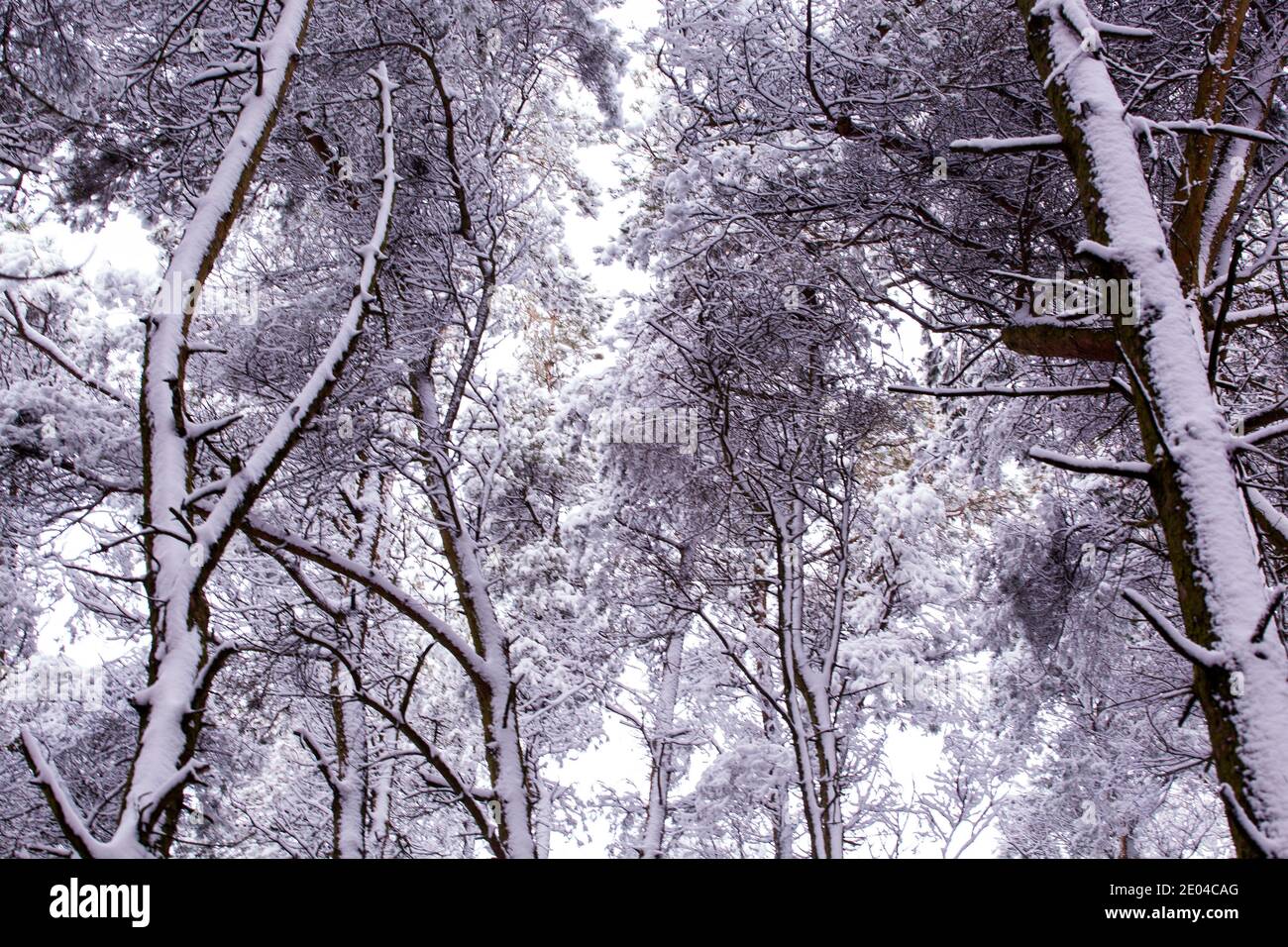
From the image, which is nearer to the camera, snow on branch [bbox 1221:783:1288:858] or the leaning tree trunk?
snow on branch [bbox 1221:783:1288:858]

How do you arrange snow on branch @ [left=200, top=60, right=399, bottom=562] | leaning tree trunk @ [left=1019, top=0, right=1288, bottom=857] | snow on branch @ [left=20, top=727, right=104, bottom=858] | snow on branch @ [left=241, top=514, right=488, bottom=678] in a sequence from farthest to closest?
snow on branch @ [left=241, top=514, right=488, bottom=678], snow on branch @ [left=200, top=60, right=399, bottom=562], leaning tree trunk @ [left=1019, top=0, right=1288, bottom=857], snow on branch @ [left=20, top=727, right=104, bottom=858]

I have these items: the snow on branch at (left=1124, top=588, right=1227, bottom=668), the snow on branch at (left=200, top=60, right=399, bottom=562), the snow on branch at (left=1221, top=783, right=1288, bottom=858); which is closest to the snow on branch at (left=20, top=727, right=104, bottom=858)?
the snow on branch at (left=200, top=60, right=399, bottom=562)

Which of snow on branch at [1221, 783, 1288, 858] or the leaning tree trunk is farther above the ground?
the leaning tree trunk

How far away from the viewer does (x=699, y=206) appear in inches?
260

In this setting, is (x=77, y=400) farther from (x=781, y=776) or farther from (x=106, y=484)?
(x=781, y=776)

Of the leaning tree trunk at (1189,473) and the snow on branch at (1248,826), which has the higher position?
the leaning tree trunk at (1189,473)

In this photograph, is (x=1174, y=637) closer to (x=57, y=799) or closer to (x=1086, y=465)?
(x=1086, y=465)

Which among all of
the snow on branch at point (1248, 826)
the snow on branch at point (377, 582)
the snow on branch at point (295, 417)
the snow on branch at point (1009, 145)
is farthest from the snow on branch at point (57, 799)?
the snow on branch at point (377, 582)

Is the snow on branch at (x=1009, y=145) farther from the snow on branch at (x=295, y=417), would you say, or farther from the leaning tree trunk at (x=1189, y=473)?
the snow on branch at (x=295, y=417)

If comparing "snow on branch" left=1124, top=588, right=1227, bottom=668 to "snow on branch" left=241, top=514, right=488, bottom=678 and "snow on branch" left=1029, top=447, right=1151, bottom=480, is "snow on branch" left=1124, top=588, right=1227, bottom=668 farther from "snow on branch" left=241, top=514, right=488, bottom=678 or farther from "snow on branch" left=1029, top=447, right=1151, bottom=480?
"snow on branch" left=241, top=514, right=488, bottom=678

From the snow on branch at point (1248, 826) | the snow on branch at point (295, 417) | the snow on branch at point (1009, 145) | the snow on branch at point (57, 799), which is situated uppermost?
the snow on branch at point (1009, 145)

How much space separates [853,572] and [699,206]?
504cm
